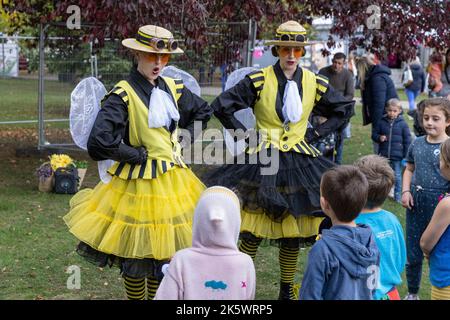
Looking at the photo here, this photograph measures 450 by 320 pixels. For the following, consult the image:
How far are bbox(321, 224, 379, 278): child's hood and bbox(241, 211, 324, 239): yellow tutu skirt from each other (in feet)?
5.92

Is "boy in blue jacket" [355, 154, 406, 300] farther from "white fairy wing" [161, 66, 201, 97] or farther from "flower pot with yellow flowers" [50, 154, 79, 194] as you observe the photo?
"flower pot with yellow flowers" [50, 154, 79, 194]

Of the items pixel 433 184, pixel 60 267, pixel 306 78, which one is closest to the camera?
pixel 433 184

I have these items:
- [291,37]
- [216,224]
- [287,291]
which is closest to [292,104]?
[291,37]

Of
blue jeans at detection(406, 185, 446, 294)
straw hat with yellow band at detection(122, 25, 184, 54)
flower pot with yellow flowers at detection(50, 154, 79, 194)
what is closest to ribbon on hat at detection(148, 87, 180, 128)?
straw hat with yellow band at detection(122, 25, 184, 54)

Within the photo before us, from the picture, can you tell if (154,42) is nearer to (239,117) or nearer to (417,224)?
(239,117)

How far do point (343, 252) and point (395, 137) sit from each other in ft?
18.9

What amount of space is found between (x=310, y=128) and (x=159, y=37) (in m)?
1.56

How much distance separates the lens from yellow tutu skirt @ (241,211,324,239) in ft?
16.7

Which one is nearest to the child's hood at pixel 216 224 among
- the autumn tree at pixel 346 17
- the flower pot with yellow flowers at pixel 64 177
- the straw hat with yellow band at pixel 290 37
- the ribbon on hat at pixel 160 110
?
the ribbon on hat at pixel 160 110

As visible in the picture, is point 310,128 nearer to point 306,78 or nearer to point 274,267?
point 306,78

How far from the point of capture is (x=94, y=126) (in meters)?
4.46

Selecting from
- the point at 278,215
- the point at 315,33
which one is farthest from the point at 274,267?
the point at 315,33

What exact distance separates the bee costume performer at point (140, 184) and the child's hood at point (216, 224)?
1.38 m

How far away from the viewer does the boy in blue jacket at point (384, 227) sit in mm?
3684
